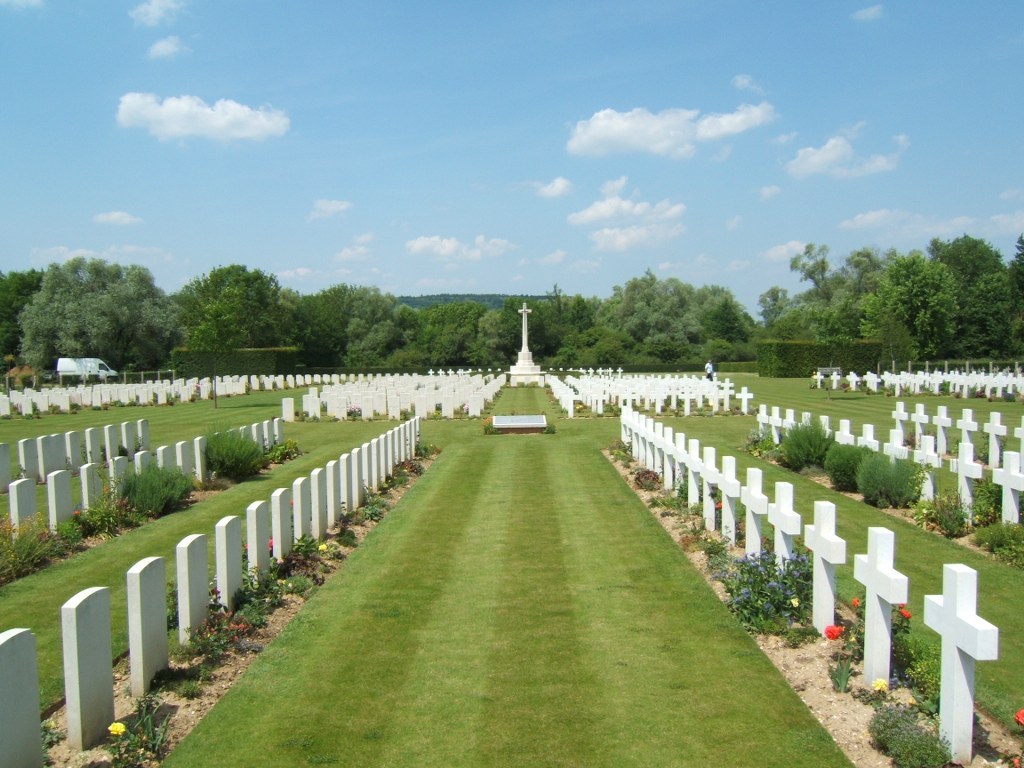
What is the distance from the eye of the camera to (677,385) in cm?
3048

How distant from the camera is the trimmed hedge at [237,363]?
54.4 m

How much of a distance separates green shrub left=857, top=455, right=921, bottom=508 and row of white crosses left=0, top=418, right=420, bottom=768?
26.2 ft

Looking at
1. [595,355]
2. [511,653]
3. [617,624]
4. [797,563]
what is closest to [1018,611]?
[797,563]

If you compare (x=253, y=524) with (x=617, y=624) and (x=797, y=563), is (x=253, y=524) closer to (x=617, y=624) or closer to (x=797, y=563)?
(x=617, y=624)

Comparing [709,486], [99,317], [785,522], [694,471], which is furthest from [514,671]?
[99,317]

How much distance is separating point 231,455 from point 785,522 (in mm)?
10007

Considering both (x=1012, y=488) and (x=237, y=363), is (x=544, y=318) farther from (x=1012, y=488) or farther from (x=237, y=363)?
(x=1012, y=488)

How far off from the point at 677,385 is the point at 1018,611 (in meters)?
24.1

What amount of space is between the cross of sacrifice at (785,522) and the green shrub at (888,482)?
16.5 feet

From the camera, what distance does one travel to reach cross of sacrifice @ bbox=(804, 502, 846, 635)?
568cm

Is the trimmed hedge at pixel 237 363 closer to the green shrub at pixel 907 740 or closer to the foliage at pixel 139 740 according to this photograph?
the foliage at pixel 139 740

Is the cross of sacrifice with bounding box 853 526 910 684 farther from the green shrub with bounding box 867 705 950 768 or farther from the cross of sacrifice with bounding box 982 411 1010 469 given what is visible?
the cross of sacrifice with bounding box 982 411 1010 469

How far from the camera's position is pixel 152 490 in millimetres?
10953

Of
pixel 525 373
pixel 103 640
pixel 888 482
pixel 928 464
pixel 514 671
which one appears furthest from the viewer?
pixel 525 373
